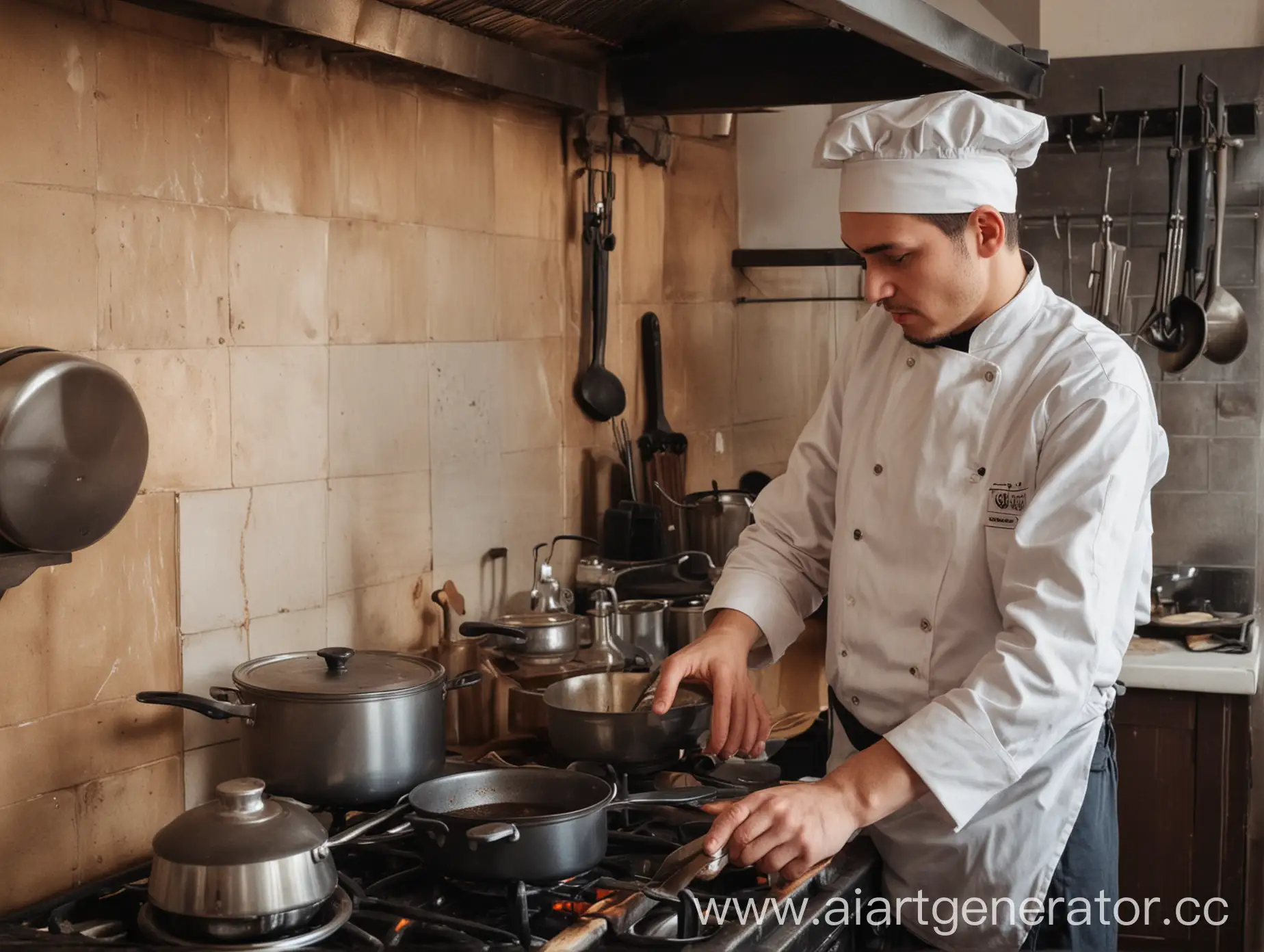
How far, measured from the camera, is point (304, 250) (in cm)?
185

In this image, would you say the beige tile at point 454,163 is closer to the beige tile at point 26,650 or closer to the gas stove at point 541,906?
the beige tile at point 26,650

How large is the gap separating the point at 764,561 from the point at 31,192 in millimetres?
974

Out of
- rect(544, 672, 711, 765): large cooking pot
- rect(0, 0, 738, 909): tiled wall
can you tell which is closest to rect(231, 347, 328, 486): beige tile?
rect(0, 0, 738, 909): tiled wall

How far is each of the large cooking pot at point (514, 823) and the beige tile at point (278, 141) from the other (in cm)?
80

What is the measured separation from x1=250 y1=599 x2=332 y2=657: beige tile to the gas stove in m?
0.29

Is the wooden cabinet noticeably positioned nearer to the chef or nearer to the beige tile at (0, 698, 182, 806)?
the chef

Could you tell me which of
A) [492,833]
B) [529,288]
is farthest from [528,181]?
[492,833]

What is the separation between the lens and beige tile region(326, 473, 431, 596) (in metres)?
1.93

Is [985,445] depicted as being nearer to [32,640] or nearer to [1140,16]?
[32,640]

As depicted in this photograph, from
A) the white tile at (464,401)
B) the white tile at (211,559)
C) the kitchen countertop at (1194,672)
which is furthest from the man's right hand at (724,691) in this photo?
the kitchen countertop at (1194,672)

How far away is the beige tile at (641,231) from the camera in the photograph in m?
2.68

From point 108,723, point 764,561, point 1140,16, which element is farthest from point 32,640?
point 1140,16

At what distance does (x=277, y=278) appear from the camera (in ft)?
5.93

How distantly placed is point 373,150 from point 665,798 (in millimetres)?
1019
